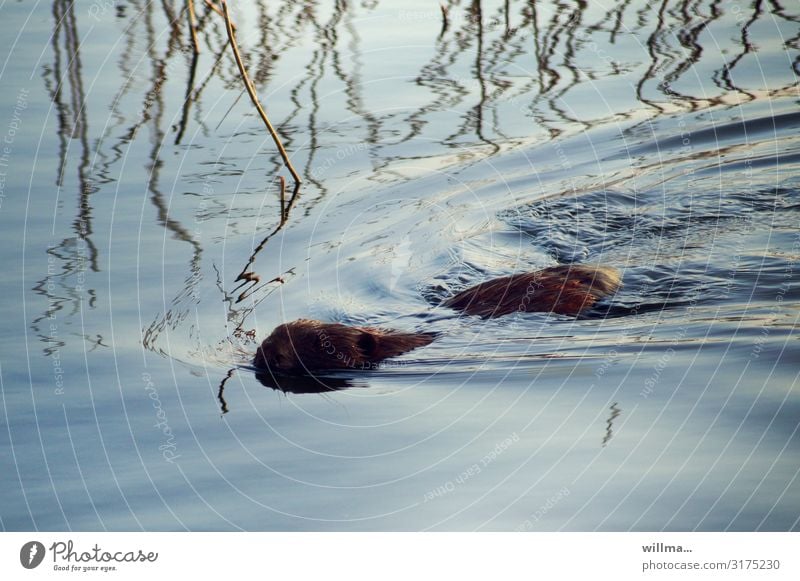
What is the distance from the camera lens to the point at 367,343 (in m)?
6.92

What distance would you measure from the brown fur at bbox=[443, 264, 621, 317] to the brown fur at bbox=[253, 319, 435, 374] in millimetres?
830

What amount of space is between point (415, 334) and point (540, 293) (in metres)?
0.86

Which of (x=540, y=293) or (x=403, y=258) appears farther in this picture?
(x=403, y=258)

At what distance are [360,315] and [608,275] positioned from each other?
174 centimetres

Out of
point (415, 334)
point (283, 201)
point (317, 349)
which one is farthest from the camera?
point (283, 201)

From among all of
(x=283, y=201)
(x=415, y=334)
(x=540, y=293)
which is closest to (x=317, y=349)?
(x=415, y=334)

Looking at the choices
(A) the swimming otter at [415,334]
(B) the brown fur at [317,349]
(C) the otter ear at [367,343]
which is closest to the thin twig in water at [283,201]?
(A) the swimming otter at [415,334]

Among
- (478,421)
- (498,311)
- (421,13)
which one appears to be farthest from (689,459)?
(421,13)

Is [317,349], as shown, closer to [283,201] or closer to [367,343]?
[367,343]

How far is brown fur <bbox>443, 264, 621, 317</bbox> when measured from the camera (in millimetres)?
7320

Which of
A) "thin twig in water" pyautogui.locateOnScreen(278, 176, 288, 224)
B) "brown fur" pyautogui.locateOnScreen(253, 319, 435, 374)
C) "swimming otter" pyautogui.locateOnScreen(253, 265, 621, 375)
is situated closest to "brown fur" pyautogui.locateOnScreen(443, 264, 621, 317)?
"swimming otter" pyautogui.locateOnScreen(253, 265, 621, 375)

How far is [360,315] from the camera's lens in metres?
7.74

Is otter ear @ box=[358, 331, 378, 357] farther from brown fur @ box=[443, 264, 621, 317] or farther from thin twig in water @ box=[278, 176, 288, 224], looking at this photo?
thin twig in water @ box=[278, 176, 288, 224]

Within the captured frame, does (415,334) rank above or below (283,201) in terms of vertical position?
below
